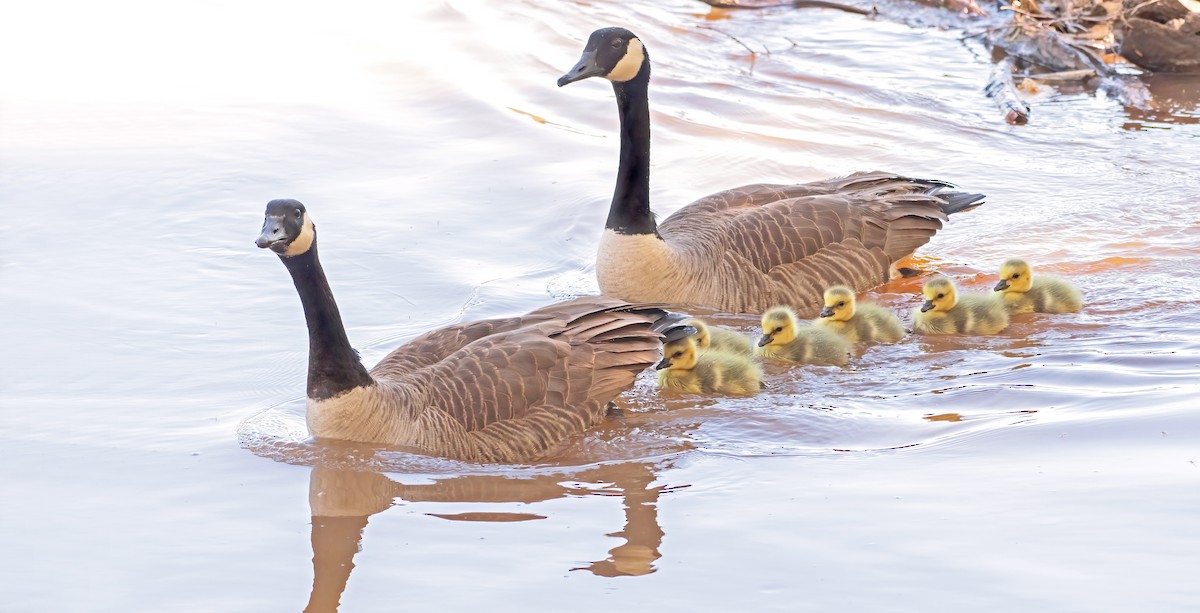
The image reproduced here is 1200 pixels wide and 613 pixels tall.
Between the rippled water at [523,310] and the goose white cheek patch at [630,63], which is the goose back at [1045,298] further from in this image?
the goose white cheek patch at [630,63]

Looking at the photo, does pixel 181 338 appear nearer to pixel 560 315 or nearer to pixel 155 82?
pixel 560 315

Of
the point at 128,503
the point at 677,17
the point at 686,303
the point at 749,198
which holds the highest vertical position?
the point at 677,17

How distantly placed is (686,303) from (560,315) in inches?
80.2

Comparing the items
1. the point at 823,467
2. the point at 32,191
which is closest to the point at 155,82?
the point at 32,191

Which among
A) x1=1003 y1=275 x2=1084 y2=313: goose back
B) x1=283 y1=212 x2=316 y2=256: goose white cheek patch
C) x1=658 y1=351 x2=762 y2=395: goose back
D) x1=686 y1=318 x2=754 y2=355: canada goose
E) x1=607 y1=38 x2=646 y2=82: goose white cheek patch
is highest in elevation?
x1=607 y1=38 x2=646 y2=82: goose white cheek patch

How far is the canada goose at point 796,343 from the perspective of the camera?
834 centimetres

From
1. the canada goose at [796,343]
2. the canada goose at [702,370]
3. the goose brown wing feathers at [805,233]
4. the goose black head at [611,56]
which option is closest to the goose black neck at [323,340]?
the canada goose at [702,370]

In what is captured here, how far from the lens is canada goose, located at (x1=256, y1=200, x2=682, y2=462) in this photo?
6922 millimetres

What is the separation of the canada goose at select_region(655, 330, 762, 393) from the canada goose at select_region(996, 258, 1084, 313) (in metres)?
2.11

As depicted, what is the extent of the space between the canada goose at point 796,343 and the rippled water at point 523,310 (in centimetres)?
32

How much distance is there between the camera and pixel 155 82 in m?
14.3

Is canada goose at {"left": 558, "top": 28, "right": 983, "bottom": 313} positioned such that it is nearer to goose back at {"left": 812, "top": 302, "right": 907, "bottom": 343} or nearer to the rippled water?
the rippled water

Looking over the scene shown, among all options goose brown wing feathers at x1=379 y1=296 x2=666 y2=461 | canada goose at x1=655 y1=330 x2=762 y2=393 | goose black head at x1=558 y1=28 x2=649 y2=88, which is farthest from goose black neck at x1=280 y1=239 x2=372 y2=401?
goose black head at x1=558 y1=28 x2=649 y2=88

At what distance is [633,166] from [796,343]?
180cm
